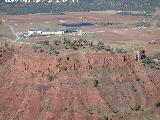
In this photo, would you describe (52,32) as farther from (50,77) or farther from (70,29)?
(50,77)

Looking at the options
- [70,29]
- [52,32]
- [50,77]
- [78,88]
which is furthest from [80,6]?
[78,88]

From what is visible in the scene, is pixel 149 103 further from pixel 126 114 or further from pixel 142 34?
pixel 142 34

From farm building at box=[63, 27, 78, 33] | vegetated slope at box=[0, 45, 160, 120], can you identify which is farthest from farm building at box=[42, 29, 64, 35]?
vegetated slope at box=[0, 45, 160, 120]

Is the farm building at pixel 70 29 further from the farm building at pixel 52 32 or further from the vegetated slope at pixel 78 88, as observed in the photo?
the vegetated slope at pixel 78 88

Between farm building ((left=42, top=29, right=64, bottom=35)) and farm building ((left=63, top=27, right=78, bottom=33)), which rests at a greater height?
farm building ((left=42, top=29, right=64, bottom=35))

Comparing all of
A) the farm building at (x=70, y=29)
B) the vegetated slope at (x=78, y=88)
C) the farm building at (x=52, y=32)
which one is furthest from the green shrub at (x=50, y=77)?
the farm building at (x=70, y=29)

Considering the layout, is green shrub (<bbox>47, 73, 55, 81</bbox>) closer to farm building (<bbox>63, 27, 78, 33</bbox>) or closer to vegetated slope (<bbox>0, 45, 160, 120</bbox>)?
vegetated slope (<bbox>0, 45, 160, 120</bbox>)
